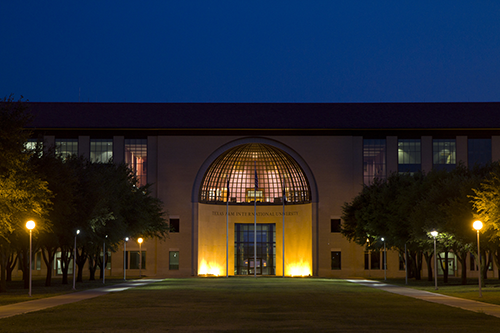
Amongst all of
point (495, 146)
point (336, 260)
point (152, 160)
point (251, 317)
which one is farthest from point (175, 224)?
point (251, 317)

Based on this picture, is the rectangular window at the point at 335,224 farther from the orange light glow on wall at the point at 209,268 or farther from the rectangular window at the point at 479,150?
the rectangular window at the point at 479,150

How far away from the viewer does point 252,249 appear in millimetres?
92500

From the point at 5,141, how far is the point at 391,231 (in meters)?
37.7

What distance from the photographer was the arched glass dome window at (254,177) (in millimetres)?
88750

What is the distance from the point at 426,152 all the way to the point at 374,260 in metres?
15.1

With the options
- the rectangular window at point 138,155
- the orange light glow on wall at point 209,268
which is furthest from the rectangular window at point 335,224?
the rectangular window at point 138,155

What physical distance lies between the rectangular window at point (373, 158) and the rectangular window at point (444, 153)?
6438 millimetres

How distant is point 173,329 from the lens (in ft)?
63.0

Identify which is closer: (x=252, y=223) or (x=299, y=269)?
(x=299, y=269)

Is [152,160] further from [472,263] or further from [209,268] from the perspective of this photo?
[472,263]

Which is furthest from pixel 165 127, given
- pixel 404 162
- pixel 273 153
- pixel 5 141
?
pixel 5 141

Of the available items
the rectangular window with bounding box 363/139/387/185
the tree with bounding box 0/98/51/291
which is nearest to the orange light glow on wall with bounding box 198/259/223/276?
the rectangular window with bounding box 363/139/387/185

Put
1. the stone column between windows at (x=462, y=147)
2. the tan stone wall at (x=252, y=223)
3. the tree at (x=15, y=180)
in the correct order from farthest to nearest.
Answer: the tan stone wall at (x=252, y=223), the stone column between windows at (x=462, y=147), the tree at (x=15, y=180)

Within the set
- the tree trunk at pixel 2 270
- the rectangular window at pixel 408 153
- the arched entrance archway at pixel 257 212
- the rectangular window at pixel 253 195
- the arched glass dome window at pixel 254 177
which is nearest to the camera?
the tree trunk at pixel 2 270
